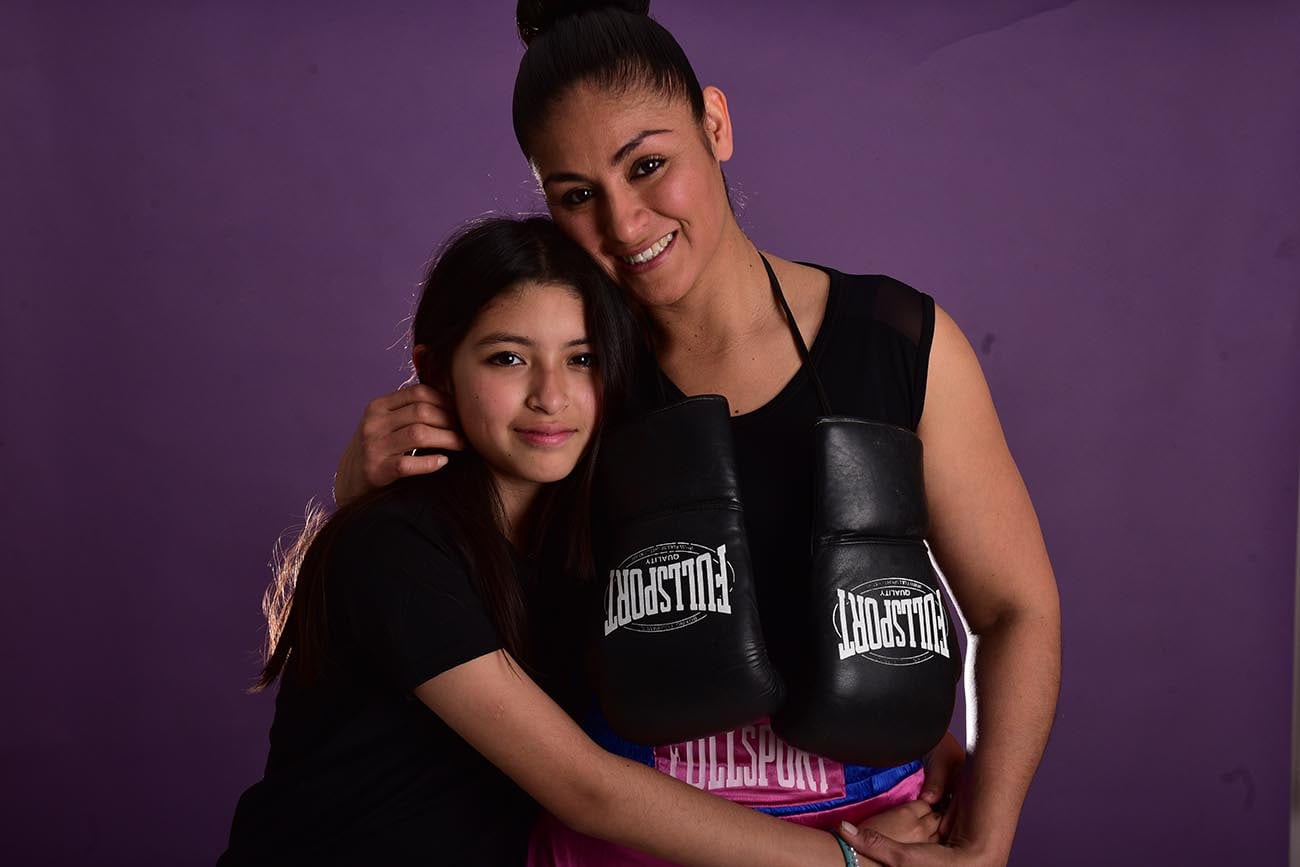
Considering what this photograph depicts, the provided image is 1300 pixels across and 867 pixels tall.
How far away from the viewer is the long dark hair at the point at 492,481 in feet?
4.58

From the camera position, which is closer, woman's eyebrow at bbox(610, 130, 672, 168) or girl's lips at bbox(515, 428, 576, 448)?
woman's eyebrow at bbox(610, 130, 672, 168)

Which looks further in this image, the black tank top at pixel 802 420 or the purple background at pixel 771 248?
the purple background at pixel 771 248

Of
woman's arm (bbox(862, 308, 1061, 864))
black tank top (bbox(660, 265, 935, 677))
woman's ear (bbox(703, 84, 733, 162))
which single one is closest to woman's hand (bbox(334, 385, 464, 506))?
black tank top (bbox(660, 265, 935, 677))

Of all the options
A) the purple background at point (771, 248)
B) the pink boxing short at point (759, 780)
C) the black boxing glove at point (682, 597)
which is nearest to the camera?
the black boxing glove at point (682, 597)

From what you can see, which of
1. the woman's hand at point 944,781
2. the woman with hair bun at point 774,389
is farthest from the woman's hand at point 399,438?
the woman's hand at point 944,781

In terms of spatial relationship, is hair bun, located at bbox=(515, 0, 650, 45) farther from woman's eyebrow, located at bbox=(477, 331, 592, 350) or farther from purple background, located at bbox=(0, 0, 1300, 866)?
purple background, located at bbox=(0, 0, 1300, 866)

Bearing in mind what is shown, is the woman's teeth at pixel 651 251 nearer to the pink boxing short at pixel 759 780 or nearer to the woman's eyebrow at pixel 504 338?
the woman's eyebrow at pixel 504 338

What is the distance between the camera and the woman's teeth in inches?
56.1

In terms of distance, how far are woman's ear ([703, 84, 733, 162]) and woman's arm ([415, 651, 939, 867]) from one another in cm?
68

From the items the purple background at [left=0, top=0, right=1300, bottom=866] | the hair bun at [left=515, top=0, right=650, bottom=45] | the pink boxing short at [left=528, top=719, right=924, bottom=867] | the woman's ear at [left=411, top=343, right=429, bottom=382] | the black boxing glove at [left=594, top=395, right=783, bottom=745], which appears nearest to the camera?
the black boxing glove at [left=594, top=395, right=783, bottom=745]

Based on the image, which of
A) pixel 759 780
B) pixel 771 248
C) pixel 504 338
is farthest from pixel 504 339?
pixel 771 248

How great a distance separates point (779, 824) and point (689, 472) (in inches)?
15.5

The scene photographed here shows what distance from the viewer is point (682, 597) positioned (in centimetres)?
127

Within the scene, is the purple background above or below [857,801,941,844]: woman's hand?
above
